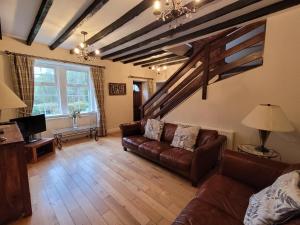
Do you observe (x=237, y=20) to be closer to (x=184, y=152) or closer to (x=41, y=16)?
(x=184, y=152)

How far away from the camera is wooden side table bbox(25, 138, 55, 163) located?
325 centimetres

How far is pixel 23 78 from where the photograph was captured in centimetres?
361

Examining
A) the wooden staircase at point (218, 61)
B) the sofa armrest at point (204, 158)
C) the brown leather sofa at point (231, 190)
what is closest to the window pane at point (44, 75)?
the wooden staircase at point (218, 61)

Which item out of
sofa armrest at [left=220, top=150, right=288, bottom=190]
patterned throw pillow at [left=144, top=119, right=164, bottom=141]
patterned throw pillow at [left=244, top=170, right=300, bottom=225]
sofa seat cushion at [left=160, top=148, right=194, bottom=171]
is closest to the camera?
patterned throw pillow at [left=244, top=170, right=300, bottom=225]

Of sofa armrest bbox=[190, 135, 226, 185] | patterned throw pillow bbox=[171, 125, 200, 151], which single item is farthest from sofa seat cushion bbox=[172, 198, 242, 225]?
patterned throw pillow bbox=[171, 125, 200, 151]

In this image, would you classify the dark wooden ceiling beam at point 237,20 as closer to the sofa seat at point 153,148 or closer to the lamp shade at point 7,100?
the sofa seat at point 153,148

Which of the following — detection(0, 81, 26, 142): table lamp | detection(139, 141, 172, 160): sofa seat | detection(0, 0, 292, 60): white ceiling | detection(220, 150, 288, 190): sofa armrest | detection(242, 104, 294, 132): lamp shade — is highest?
detection(0, 0, 292, 60): white ceiling

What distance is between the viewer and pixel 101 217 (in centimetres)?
181

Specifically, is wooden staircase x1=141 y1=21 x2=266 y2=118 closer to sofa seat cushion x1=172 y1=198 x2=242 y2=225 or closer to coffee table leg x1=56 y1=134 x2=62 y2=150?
sofa seat cushion x1=172 y1=198 x2=242 y2=225

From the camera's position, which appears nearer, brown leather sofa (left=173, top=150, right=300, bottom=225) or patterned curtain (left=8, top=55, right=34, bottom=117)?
brown leather sofa (left=173, top=150, right=300, bottom=225)

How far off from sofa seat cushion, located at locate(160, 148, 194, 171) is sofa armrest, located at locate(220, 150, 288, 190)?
0.59 m

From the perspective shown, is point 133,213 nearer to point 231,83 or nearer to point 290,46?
point 231,83

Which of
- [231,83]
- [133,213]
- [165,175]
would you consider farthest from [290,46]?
[133,213]

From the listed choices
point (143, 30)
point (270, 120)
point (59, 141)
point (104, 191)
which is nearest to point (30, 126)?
point (59, 141)
